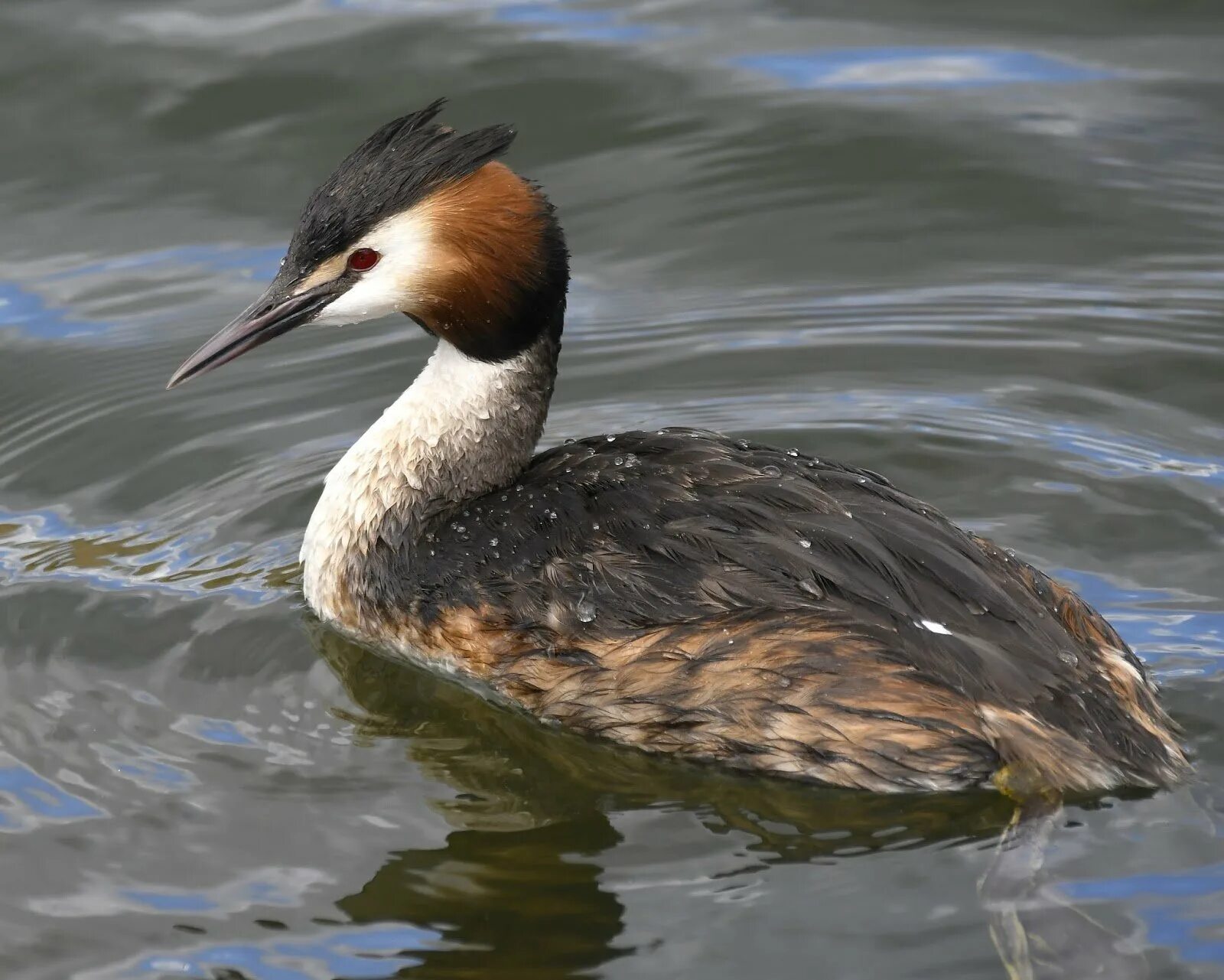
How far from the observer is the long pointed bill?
5711 millimetres

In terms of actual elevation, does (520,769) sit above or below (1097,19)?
below

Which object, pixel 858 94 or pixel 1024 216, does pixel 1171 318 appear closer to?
pixel 1024 216

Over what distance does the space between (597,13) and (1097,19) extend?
8.23 feet

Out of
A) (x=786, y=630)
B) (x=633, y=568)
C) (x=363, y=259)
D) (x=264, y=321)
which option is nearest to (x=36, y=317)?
(x=264, y=321)

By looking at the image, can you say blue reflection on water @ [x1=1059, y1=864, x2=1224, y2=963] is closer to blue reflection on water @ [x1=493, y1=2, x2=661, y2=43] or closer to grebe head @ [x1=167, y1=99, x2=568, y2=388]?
grebe head @ [x1=167, y1=99, x2=568, y2=388]

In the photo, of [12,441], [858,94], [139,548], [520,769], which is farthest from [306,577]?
[858,94]

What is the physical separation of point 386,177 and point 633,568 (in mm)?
1395

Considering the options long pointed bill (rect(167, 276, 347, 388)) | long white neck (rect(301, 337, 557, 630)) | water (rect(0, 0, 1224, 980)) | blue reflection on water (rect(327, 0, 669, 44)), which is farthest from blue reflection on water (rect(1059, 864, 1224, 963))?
blue reflection on water (rect(327, 0, 669, 44))

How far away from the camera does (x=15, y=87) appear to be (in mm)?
9234

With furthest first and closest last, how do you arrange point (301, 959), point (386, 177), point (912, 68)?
point (912, 68) < point (386, 177) < point (301, 959)

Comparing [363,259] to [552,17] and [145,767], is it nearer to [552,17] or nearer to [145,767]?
[145,767]

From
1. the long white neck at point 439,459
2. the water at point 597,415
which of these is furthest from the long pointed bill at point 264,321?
the water at point 597,415

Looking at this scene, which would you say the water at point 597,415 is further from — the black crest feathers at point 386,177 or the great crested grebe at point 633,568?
the black crest feathers at point 386,177

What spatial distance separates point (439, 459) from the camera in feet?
19.5
